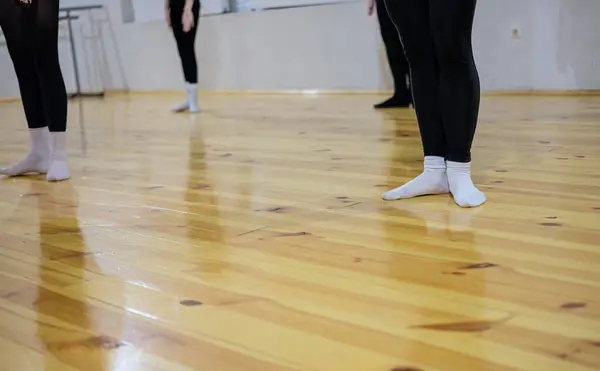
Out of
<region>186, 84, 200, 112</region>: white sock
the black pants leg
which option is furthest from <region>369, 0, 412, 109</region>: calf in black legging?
<region>186, 84, 200, 112</region>: white sock

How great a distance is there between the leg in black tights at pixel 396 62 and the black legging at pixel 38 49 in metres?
2.09

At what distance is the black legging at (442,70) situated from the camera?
4.69ft

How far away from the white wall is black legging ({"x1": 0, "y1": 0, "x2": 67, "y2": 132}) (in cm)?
295

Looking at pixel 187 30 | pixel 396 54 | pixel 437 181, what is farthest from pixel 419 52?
pixel 187 30

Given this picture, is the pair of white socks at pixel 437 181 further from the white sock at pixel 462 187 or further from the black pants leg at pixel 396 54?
the black pants leg at pixel 396 54

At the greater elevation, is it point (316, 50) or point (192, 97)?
point (316, 50)

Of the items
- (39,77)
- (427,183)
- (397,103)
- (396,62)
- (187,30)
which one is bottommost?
(397,103)

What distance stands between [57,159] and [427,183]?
1213 millimetres

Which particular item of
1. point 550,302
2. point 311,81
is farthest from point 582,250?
point 311,81

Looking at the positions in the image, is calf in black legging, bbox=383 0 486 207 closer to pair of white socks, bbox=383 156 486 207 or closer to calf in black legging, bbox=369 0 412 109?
pair of white socks, bbox=383 156 486 207

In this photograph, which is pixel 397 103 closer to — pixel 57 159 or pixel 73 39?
pixel 57 159

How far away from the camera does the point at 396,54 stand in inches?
149

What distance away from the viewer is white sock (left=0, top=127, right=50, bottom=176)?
7.32 feet

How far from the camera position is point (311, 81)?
17.3 feet
